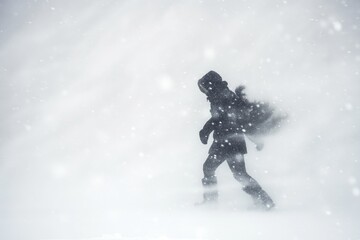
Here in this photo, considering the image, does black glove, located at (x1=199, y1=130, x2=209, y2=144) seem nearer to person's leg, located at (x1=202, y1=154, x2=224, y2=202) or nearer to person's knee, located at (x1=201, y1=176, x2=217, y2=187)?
person's leg, located at (x1=202, y1=154, x2=224, y2=202)

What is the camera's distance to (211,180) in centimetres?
407

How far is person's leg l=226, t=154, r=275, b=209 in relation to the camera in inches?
143

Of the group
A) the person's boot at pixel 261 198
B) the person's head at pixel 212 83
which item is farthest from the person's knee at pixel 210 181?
the person's head at pixel 212 83

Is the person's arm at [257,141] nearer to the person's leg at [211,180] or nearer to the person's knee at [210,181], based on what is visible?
the person's leg at [211,180]

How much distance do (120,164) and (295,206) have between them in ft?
26.0

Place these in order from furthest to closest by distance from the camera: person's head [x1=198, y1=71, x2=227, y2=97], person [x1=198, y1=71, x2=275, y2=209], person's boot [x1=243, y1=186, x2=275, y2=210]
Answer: person's head [x1=198, y1=71, x2=227, y2=97]
person [x1=198, y1=71, x2=275, y2=209]
person's boot [x1=243, y1=186, x2=275, y2=210]

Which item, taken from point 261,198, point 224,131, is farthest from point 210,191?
point 224,131

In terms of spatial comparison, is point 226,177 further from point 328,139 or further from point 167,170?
point 328,139

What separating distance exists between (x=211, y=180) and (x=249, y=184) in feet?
1.78

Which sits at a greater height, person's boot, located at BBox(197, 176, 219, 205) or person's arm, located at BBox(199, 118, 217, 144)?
person's arm, located at BBox(199, 118, 217, 144)

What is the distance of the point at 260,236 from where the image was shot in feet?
7.57

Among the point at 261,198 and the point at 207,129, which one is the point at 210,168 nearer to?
the point at 207,129

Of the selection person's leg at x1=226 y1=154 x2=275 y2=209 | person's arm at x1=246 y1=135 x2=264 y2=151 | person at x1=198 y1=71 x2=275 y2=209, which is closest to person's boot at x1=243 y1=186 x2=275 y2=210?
person's leg at x1=226 y1=154 x2=275 y2=209

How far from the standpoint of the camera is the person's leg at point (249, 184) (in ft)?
11.9
